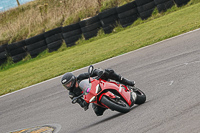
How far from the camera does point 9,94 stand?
567 inches

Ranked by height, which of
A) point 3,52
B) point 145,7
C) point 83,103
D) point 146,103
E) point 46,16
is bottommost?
point 146,103

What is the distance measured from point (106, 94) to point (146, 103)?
1017mm

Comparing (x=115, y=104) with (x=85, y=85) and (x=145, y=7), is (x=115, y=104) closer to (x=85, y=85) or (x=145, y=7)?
(x=85, y=85)

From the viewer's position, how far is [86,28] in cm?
2261

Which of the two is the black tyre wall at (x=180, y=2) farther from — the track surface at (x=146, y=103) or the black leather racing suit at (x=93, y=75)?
the black leather racing suit at (x=93, y=75)

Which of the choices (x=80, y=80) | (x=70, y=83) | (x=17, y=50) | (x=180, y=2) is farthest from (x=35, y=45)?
(x=70, y=83)

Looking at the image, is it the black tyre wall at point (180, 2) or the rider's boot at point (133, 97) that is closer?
the rider's boot at point (133, 97)

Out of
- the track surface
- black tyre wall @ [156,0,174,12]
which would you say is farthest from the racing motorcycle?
black tyre wall @ [156,0,174,12]

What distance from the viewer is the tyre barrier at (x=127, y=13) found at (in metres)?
21.1

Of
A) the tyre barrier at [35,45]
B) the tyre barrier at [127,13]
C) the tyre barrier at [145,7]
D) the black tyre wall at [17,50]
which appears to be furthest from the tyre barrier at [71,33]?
the tyre barrier at [145,7]

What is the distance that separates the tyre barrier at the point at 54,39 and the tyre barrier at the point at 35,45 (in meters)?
0.36

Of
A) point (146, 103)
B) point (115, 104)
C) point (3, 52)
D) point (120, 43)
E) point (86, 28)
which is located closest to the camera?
point (115, 104)

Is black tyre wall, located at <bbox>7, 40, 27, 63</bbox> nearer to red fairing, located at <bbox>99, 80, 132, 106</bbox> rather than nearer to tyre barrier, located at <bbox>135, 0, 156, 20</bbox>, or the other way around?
tyre barrier, located at <bbox>135, 0, 156, 20</bbox>

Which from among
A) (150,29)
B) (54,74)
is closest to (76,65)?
(54,74)
